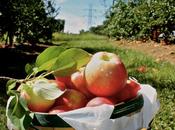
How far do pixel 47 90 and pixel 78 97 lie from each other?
14cm

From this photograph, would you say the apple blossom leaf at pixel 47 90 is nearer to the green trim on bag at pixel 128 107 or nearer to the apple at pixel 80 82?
the apple at pixel 80 82

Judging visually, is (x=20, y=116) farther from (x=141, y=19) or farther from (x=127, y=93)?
(x=141, y=19)

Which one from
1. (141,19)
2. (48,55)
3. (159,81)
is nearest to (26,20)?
(141,19)

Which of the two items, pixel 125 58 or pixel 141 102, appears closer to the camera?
pixel 141 102

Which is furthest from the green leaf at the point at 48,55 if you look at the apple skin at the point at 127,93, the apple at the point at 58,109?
Answer: the apple skin at the point at 127,93

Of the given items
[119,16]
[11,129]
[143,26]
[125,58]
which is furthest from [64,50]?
[119,16]

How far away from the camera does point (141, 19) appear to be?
58.3ft

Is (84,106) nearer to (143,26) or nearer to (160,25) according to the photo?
(160,25)

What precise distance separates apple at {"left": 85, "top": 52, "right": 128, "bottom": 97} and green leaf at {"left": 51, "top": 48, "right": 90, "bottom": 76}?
66mm

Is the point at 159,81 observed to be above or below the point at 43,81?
below

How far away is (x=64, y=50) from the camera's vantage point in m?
2.35

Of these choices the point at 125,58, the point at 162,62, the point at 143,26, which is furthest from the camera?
the point at 143,26

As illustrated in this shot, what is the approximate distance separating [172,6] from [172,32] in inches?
31.7

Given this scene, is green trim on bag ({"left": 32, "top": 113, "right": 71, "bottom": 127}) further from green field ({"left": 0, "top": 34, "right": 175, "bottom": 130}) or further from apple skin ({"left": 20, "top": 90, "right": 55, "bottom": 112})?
green field ({"left": 0, "top": 34, "right": 175, "bottom": 130})
